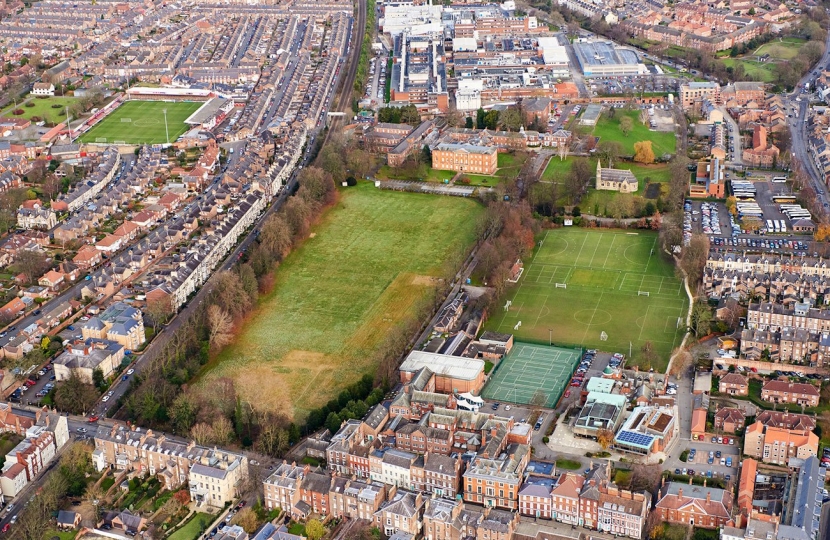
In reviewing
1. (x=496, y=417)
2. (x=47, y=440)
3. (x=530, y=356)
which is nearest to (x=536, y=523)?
(x=496, y=417)

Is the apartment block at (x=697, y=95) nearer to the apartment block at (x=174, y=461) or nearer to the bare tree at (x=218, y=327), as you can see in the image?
the bare tree at (x=218, y=327)

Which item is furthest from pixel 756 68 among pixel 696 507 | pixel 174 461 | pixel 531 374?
pixel 174 461

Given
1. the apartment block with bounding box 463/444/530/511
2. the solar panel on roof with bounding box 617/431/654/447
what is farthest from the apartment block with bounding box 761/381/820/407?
the apartment block with bounding box 463/444/530/511

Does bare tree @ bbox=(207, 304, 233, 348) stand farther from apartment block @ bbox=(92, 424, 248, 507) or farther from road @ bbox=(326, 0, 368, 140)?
road @ bbox=(326, 0, 368, 140)

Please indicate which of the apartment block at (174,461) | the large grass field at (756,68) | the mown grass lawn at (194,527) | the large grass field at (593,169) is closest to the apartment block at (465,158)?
the large grass field at (593,169)

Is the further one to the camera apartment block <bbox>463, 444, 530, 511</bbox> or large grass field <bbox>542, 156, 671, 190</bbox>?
large grass field <bbox>542, 156, 671, 190</bbox>

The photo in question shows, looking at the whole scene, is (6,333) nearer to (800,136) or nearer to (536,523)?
(536,523)

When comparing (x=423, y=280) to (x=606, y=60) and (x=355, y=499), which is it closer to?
(x=355, y=499)
